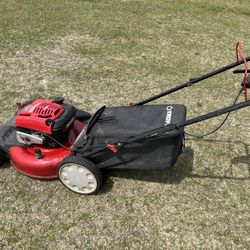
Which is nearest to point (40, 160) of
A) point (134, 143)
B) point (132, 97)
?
point (134, 143)

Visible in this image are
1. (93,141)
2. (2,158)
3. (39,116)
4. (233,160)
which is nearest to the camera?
(93,141)

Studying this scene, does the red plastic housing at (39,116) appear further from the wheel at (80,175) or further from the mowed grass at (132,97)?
the mowed grass at (132,97)

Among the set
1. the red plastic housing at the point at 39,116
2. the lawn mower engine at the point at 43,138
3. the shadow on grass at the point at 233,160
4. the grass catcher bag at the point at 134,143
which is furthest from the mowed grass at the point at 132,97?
the red plastic housing at the point at 39,116

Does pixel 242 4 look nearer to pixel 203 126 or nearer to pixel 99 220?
pixel 203 126

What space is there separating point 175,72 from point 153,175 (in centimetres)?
264

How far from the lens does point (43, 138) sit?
361 centimetres

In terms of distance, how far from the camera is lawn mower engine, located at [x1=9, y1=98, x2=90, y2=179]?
3543 millimetres

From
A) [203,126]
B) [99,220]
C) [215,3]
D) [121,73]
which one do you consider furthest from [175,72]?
[215,3]

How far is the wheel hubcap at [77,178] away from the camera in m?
3.45

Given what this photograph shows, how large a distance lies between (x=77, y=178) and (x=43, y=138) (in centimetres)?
54

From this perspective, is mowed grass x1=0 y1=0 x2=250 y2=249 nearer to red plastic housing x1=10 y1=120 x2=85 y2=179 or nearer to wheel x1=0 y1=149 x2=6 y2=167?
wheel x1=0 y1=149 x2=6 y2=167

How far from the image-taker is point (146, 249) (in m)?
3.24

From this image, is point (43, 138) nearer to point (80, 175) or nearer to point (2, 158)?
point (80, 175)

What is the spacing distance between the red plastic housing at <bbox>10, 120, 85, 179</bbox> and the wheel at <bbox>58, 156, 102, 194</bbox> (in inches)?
6.6
